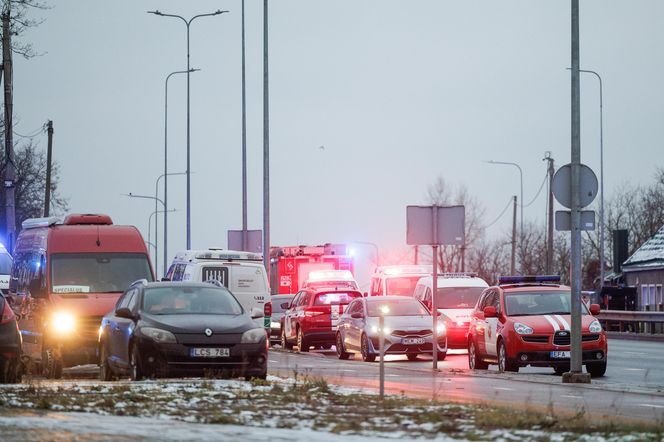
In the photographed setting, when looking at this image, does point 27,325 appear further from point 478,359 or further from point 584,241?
point 584,241

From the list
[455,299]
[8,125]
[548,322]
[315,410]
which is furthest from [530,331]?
[8,125]

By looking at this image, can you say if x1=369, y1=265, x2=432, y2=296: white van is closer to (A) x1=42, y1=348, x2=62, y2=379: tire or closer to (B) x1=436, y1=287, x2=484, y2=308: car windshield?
(B) x1=436, y1=287, x2=484, y2=308: car windshield

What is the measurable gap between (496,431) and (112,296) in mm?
14846

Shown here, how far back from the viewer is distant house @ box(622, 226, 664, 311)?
242 ft

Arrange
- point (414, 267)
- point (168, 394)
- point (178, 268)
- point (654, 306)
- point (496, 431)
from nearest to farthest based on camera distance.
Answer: point (496, 431) → point (168, 394) → point (178, 268) → point (414, 267) → point (654, 306)

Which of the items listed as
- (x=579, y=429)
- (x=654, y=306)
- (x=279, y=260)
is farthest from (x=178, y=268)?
(x=654, y=306)

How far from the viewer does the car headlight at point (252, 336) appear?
2083 centimetres

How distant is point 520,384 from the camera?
23109mm

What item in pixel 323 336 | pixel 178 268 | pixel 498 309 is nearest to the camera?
pixel 498 309

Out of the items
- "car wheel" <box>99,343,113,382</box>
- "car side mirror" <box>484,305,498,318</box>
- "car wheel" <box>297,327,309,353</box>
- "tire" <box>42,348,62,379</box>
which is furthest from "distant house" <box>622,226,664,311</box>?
"car wheel" <box>99,343,113,382</box>

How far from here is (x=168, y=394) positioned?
54.0 feet

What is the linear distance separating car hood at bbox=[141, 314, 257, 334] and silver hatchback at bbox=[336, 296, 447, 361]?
1154 centimetres

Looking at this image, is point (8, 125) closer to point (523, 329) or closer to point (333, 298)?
point (333, 298)

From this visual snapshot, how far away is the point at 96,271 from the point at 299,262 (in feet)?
89.4
